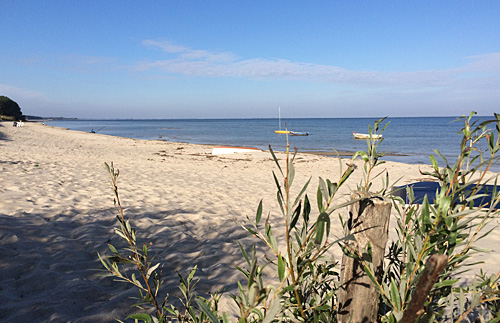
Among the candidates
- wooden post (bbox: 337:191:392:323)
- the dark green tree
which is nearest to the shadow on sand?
wooden post (bbox: 337:191:392:323)

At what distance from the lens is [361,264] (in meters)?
1.48

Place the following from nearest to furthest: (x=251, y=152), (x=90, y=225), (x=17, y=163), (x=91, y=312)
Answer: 1. (x=91, y=312)
2. (x=90, y=225)
3. (x=17, y=163)
4. (x=251, y=152)

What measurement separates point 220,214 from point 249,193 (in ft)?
7.06

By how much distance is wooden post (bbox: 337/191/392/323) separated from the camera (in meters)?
1.44

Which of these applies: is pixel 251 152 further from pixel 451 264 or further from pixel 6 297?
pixel 451 264

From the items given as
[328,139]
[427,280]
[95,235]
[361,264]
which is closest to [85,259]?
[95,235]

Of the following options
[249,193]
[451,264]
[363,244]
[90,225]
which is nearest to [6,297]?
[90,225]

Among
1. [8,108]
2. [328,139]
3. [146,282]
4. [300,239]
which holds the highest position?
[8,108]

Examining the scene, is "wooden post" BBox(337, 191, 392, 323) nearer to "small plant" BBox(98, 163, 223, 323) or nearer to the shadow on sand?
"small plant" BBox(98, 163, 223, 323)

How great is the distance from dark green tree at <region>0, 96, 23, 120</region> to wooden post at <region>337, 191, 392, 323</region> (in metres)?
72.8

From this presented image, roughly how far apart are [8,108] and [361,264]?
7396 centimetres

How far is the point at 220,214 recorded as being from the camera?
574 centimetres

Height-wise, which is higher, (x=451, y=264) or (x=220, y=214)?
(x=451, y=264)

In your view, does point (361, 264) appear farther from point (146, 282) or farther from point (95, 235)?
point (95, 235)
